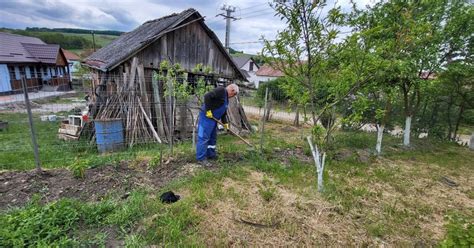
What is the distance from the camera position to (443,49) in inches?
248

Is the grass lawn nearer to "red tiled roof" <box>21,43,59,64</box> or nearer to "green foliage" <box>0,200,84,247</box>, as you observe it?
"green foliage" <box>0,200,84,247</box>

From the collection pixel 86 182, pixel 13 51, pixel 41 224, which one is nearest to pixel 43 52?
pixel 13 51

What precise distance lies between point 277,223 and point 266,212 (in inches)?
9.6

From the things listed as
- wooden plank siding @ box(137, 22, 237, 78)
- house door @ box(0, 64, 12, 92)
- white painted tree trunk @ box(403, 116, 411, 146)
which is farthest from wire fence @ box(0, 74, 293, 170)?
house door @ box(0, 64, 12, 92)

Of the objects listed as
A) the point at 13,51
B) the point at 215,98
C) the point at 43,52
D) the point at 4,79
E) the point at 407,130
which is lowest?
the point at 407,130

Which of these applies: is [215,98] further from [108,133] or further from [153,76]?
[153,76]

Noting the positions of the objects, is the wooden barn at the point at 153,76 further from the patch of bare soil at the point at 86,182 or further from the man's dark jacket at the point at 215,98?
the patch of bare soil at the point at 86,182

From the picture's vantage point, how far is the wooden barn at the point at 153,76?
22.5ft

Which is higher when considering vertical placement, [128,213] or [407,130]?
[407,130]

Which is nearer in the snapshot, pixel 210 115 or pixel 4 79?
pixel 210 115

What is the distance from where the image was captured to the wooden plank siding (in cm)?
758

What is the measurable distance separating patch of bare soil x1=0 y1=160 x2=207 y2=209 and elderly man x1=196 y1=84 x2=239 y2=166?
0.48 meters

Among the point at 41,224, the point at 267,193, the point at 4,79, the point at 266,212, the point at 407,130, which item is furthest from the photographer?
the point at 4,79

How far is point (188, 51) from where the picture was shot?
27.5ft
